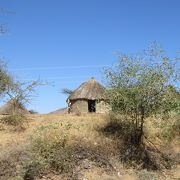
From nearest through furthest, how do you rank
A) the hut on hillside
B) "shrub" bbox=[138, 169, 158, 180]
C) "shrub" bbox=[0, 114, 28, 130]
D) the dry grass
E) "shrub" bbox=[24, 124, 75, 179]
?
"shrub" bbox=[24, 124, 75, 179]
the dry grass
"shrub" bbox=[138, 169, 158, 180]
"shrub" bbox=[0, 114, 28, 130]
the hut on hillside

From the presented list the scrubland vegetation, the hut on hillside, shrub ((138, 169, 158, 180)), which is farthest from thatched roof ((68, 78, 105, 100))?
shrub ((138, 169, 158, 180))

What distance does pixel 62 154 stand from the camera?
15758 millimetres

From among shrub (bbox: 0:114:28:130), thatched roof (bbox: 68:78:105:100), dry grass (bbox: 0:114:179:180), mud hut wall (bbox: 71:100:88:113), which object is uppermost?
thatched roof (bbox: 68:78:105:100)

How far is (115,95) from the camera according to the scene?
17.3 metres

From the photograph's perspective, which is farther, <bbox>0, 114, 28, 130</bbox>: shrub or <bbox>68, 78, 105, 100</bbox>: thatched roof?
<bbox>68, 78, 105, 100</bbox>: thatched roof

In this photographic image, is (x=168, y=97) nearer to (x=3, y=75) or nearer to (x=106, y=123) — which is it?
(x=106, y=123)

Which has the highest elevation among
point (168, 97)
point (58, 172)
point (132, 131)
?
point (168, 97)

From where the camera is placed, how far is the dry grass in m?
14.7

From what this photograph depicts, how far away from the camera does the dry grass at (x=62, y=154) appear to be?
14734mm

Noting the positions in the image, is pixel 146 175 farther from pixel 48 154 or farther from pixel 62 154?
pixel 48 154

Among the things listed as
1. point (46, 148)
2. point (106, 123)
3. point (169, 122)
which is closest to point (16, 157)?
point (46, 148)

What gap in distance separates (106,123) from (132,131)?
147 cm

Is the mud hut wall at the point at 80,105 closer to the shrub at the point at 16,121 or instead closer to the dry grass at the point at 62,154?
the shrub at the point at 16,121

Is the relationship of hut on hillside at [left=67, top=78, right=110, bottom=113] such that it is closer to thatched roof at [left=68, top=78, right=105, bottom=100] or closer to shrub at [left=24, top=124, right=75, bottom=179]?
thatched roof at [left=68, top=78, right=105, bottom=100]
